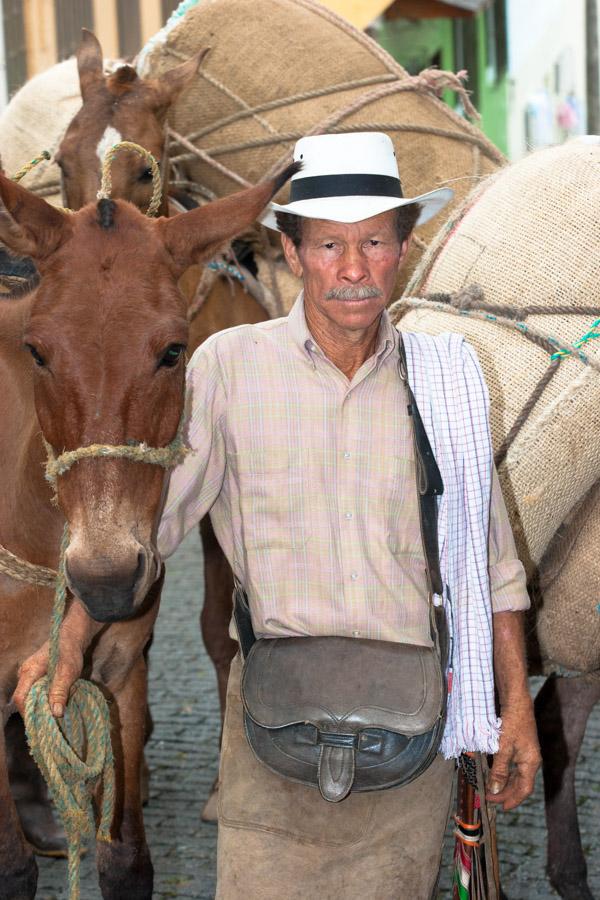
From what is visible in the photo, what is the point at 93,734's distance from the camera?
8.89ft

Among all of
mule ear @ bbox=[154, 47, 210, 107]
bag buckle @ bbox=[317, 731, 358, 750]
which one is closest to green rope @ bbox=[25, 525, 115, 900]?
bag buckle @ bbox=[317, 731, 358, 750]

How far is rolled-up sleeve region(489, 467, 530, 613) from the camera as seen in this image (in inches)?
111

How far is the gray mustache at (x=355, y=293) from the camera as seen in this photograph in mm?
2742

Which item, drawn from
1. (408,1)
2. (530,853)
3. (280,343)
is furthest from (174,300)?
(408,1)

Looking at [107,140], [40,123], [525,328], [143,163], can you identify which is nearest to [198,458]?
[525,328]

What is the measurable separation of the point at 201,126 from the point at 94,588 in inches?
138

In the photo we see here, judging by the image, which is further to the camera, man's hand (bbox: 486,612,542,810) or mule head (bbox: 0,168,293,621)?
man's hand (bbox: 486,612,542,810)

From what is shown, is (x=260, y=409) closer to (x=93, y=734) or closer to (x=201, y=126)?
(x=93, y=734)

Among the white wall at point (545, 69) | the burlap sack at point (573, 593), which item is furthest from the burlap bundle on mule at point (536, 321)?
the white wall at point (545, 69)

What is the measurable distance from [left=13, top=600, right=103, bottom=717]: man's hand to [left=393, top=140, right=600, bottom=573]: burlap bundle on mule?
1317mm

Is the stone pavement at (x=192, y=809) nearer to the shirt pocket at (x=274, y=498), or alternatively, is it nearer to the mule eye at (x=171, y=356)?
the shirt pocket at (x=274, y=498)

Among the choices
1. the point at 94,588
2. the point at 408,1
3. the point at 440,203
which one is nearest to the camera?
the point at 94,588

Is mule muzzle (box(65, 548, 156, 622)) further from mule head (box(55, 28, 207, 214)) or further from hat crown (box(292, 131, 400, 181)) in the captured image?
mule head (box(55, 28, 207, 214))

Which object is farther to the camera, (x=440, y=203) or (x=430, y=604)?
(x=440, y=203)
